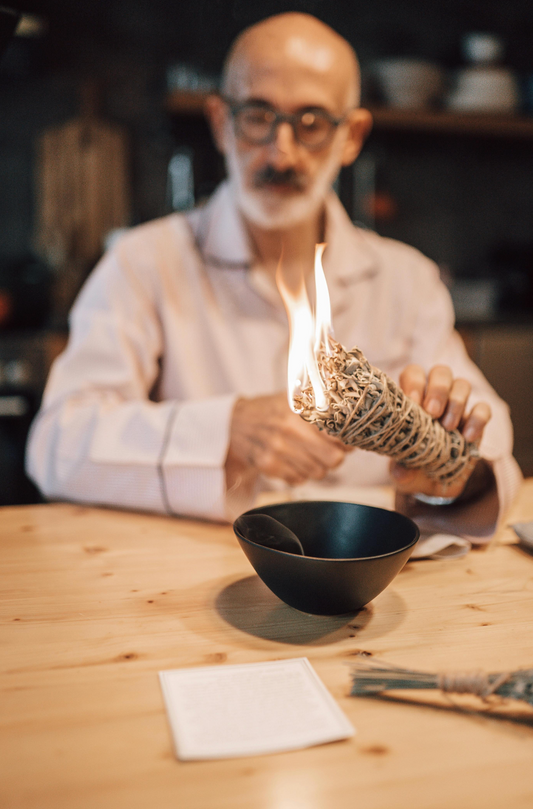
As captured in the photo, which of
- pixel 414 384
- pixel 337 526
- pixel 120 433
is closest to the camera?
pixel 337 526

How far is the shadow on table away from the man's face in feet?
3.21

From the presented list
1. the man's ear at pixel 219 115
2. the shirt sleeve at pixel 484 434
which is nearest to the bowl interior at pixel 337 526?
the shirt sleeve at pixel 484 434

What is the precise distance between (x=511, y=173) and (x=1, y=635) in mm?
3286

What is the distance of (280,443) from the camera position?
2.93ft

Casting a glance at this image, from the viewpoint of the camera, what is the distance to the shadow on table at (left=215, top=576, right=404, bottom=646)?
561 millimetres

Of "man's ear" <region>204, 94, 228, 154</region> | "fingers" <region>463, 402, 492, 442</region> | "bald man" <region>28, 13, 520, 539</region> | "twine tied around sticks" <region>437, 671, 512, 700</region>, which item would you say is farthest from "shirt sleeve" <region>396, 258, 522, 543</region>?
"man's ear" <region>204, 94, 228, 154</region>

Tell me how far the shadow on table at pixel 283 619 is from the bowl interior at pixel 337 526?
6cm

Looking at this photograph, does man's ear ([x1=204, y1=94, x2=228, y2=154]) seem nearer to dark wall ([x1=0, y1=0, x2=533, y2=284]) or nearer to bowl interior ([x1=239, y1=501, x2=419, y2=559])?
bowl interior ([x1=239, y1=501, x2=419, y2=559])

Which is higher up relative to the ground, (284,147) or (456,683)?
(284,147)

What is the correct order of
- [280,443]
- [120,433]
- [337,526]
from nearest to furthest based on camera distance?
[337,526]
[280,443]
[120,433]

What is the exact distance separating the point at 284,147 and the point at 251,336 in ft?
1.37

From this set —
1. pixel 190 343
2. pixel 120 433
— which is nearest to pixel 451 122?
pixel 190 343

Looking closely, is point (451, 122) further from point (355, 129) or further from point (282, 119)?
point (282, 119)

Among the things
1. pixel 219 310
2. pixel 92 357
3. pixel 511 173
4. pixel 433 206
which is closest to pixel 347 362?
pixel 92 357
